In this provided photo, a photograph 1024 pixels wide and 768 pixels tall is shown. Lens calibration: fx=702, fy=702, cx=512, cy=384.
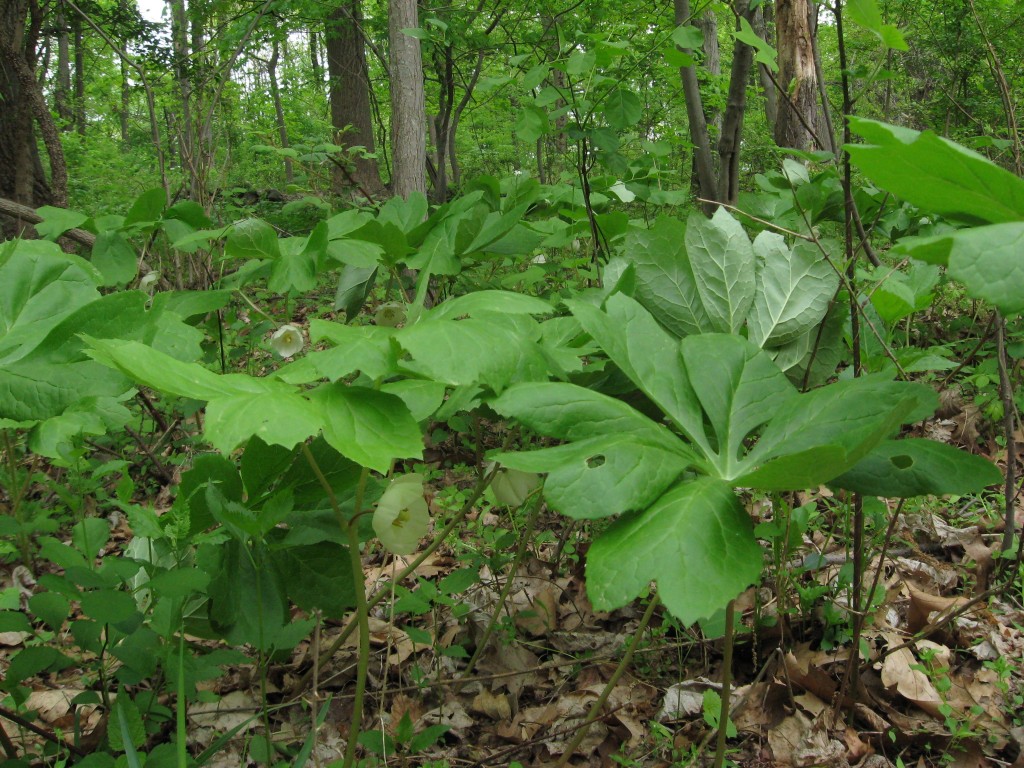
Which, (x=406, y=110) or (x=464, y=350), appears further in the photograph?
(x=406, y=110)

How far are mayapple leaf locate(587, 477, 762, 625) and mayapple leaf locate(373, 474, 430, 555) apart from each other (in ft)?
1.42

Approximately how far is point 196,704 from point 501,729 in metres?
0.73

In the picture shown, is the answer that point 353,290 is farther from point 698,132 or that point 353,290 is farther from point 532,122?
point 698,132

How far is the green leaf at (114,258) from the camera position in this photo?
1.87 meters

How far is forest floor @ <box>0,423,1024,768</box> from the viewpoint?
4.89 ft

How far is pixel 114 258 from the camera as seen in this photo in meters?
1.90

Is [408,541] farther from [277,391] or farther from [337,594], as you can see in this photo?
[277,391]

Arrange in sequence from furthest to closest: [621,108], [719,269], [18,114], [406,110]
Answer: [18,114]
[406,110]
[621,108]
[719,269]

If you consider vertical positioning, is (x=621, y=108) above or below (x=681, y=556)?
above

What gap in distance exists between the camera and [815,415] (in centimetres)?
92

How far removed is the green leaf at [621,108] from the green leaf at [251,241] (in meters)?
1.46

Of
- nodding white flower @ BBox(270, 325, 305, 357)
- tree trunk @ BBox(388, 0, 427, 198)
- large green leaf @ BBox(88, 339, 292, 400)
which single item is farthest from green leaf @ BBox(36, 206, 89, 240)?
tree trunk @ BBox(388, 0, 427, 198)

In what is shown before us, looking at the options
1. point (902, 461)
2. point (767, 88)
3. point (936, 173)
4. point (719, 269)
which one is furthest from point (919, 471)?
point (767, 88)

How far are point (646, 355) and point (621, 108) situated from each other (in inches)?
71.0
